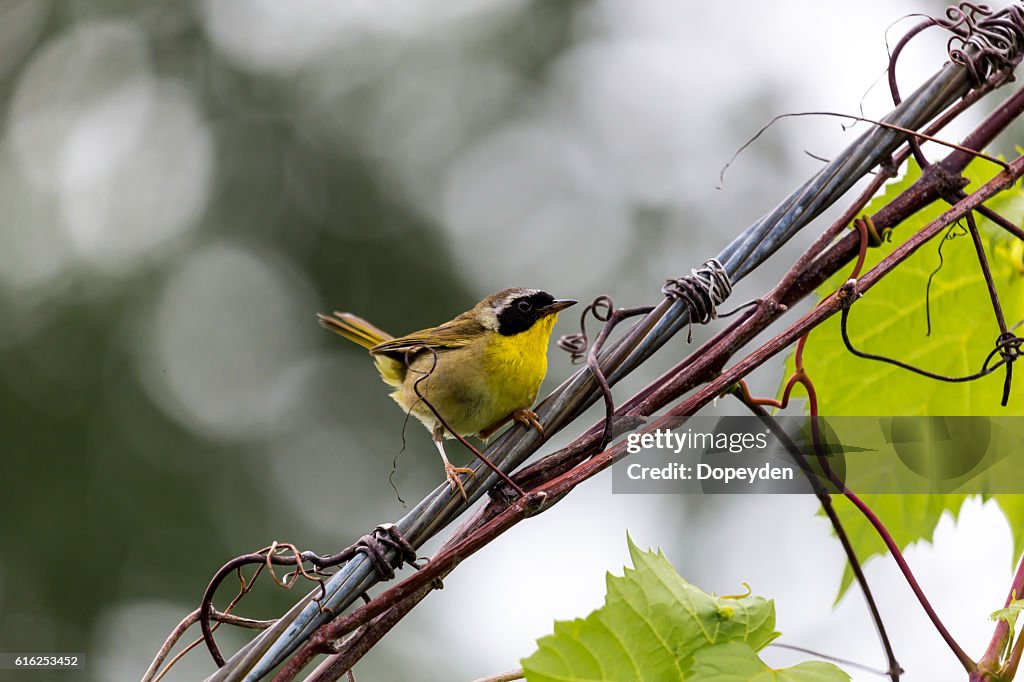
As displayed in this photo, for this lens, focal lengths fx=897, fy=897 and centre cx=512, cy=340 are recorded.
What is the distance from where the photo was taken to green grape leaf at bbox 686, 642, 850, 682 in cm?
145

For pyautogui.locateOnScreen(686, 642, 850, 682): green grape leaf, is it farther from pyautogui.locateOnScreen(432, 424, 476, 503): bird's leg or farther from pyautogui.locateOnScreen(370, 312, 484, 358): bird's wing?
pyautogui.locateOnScreen(370, 312, 484, 358): bird's wing

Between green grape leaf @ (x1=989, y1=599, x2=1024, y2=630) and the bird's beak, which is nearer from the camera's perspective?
green grape leaf @ (x1=989, y1=599, x2=1024, y2=630)

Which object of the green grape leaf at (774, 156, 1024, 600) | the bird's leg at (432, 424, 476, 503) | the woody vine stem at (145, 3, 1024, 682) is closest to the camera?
the woody vine stem at (145, 3, 1024, 682)

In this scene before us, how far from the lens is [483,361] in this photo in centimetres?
310

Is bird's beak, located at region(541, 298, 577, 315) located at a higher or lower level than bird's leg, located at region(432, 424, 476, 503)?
higher

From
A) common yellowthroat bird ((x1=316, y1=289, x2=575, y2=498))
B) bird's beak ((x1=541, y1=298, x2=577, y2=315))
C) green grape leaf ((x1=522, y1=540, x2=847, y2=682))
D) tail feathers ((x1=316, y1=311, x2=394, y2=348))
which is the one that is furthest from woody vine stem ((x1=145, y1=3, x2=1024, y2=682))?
tail feathers ((x1=316, y1=311, x2=394, y2=348))

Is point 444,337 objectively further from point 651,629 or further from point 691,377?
point 651,629

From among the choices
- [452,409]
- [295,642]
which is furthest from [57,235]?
[295,642]

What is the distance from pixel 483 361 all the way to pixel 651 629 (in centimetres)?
171

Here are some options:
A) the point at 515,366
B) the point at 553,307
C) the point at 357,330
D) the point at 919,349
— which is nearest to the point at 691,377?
the point at 919,349

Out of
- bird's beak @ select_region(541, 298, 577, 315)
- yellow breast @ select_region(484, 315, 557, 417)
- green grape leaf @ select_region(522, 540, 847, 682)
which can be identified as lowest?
green grape leaf @ select_region(522, 540, 847, 682)

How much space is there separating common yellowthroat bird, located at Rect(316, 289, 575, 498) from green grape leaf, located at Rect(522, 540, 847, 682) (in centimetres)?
142

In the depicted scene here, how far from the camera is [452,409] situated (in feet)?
10.2

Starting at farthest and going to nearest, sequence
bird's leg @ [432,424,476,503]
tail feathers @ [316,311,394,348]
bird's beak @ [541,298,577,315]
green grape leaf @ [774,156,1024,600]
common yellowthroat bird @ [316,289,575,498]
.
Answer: tail feathers @ [316,311,394,348] → bird's beak @ [541,298,577,315] → common yellowthroat bird @ [316,289,575,498] → green grape leaf @ [774,156,1024,600] → bird's leg @ [432,424,476,503]
